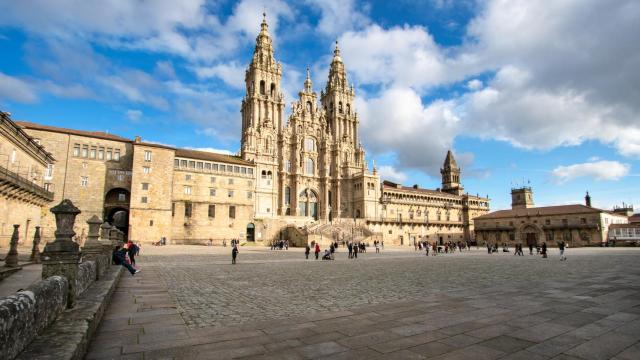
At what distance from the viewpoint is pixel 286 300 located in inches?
360

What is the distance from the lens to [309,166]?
230 feet

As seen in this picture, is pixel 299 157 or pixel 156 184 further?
pixel 299 157

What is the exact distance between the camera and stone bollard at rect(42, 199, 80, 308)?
5785 millimetres

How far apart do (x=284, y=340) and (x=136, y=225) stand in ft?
142

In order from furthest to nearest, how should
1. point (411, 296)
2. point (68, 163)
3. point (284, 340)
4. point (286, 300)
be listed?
point (68, 163) → point (411, 296) → point (286, 300) → point (284, 340)

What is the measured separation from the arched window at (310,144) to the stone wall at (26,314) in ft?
215

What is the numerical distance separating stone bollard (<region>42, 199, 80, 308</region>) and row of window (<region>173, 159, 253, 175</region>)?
4476 cm

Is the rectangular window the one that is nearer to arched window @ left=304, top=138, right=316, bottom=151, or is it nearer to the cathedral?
the cathedral

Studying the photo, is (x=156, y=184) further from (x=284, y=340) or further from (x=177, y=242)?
(x=284, y=340)

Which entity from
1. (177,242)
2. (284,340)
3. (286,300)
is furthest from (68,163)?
(284,340)

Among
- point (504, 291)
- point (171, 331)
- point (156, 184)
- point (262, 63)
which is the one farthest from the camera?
point (262, 63)

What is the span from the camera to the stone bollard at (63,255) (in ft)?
19.0

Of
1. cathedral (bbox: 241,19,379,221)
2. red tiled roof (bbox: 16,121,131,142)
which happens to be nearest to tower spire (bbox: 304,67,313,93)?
cathedral (bbox: 241,19,379,221)

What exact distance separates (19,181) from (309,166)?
158 feet
